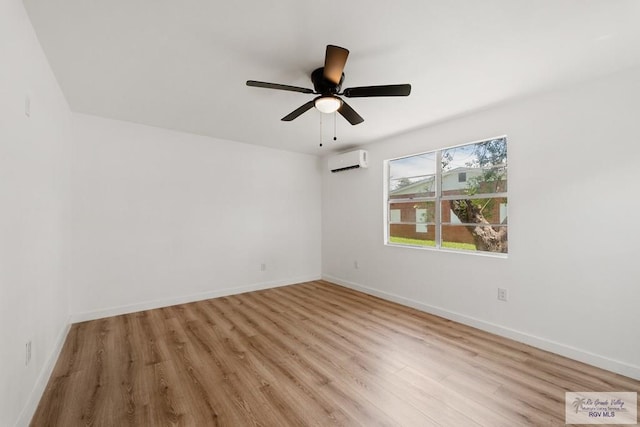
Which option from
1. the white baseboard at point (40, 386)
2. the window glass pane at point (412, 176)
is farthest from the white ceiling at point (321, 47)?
the white baseboard at point (40, 386)

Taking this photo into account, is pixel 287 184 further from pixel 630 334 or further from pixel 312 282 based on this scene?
pixel 630 334

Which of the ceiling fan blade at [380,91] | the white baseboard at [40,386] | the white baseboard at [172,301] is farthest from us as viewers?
the white baseboard at [172,301]

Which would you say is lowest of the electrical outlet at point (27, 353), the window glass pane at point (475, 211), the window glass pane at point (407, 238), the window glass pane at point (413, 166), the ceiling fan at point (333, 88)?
the electrical outlet at point (27, 353)

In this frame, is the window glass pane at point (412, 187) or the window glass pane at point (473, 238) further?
the window glass pane at point (412, 187)

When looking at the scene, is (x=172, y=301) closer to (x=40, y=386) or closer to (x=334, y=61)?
(x=40, y=386)

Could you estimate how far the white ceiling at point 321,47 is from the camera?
1562 mm

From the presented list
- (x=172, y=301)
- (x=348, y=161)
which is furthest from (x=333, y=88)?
(x=172, y=301)

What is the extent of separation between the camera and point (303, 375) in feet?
6.86

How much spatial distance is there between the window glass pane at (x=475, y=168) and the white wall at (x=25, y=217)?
12.9 feet

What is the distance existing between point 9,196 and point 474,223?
3.97 metres

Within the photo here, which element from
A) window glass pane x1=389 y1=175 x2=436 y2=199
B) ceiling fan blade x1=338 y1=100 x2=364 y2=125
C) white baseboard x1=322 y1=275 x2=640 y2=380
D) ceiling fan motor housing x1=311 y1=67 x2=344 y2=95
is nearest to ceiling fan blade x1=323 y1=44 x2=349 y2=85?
ceiling fan motor housing x1=311 y1=67 x2=344 y2=95

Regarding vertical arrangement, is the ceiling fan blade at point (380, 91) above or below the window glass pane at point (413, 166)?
above

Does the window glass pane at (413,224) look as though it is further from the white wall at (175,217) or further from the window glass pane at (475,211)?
the white wall at (175,217)

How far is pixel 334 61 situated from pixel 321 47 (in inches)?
10.5
